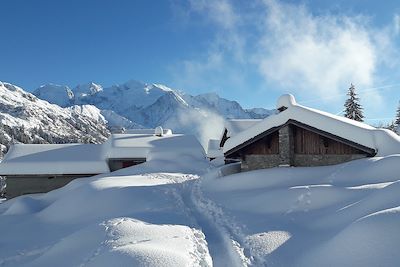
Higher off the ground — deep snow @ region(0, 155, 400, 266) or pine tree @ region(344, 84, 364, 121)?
pine tree @ region(344, 84, 364, 121)

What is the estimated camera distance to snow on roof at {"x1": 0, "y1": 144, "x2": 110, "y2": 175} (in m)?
31.0

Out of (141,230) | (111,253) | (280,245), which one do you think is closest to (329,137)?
(280,245)

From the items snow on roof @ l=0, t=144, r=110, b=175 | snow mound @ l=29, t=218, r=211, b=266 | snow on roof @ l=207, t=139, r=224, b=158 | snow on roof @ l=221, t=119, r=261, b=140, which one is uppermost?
snow on roof @ l=221, t=119, r=261, b=140

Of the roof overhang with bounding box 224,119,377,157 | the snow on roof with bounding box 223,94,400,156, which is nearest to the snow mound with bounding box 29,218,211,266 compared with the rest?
the roof overhang with bounding box 224,119,377,157

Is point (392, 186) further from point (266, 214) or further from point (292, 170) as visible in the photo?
point (292, 170)

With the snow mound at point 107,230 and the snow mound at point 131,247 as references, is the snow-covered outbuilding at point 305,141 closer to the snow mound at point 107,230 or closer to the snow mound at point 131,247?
the snow mound at point 107,230

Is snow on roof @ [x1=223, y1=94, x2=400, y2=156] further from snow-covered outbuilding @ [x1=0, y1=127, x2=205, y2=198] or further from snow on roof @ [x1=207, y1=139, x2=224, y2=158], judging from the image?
snow on roof @ [x1=207, y1=139, x2=224, y2=158]

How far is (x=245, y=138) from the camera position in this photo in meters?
20.7

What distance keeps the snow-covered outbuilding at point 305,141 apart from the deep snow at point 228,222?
1378mm

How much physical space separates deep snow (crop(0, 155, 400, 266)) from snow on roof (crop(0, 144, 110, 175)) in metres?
9.86

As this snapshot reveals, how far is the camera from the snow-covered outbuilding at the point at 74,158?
31.0 meters

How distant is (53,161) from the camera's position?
31.6m

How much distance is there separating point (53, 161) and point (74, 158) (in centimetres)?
179

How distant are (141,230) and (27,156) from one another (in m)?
24.6
